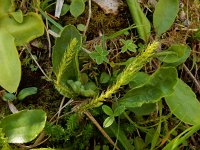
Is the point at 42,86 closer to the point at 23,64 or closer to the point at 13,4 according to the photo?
the point at 23,64

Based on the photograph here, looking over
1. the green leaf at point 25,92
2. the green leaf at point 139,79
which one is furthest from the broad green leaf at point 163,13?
the green leaf at point 25,92

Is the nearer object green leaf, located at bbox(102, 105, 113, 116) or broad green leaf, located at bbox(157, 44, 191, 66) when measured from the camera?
green leaf, located at bbox(102, 105, 113, 116)

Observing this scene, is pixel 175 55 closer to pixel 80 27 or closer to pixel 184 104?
pixel 184 104

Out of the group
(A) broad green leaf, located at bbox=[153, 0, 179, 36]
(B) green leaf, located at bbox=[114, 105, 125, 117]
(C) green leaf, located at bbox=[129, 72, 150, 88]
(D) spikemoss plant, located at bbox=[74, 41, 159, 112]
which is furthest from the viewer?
(A) broad green leaf, located at bbox=[153, 0, 179, 36]

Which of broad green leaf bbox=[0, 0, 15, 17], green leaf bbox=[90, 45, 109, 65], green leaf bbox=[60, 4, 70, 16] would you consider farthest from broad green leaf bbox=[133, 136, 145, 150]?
broad green leaf bbox=[0, 0, 15, 17]

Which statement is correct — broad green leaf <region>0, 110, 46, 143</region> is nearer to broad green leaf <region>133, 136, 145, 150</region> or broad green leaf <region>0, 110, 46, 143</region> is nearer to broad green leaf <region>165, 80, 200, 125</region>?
broad green leaf <region>133, 136, 145, 150</region>

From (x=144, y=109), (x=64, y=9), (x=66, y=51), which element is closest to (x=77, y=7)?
(x=64, y=9)
